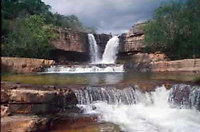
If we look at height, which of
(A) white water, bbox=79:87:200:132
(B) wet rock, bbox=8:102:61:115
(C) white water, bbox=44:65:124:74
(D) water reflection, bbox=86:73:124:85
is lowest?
(A) white water, bbox=79:87:200:132

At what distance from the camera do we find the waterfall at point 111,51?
101 feet

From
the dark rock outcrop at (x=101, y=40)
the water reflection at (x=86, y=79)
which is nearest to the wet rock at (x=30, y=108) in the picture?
the water reflection at (x=86, y=79)

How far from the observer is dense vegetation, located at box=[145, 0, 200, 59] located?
23.2 metres

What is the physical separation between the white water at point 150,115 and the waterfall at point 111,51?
20056 millimetres

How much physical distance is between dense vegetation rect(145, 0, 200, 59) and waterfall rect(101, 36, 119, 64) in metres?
5.48

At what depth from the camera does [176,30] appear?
2467 cm

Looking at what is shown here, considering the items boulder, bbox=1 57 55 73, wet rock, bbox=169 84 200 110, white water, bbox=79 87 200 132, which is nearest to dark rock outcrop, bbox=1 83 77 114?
white water, bbox=79 87 200 132

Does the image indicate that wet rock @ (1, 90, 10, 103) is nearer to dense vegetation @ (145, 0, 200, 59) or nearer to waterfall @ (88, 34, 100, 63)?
dense vegetation @ (145, 0, 200, 59)

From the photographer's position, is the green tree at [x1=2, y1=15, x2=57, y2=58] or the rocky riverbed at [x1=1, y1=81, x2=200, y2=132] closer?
the rocky riverbed at [x1=1, y1=81, x2=200, y2=132]

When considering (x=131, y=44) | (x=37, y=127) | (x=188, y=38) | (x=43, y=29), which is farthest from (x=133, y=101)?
(x=131, y=44)

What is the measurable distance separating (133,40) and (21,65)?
14165 millimetres

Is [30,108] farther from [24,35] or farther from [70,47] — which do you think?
[70,47]

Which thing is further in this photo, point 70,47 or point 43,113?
point 70,47

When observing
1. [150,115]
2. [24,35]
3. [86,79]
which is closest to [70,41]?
[24,35]
